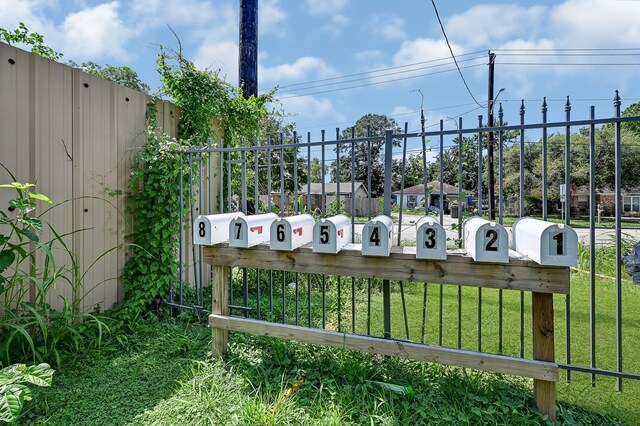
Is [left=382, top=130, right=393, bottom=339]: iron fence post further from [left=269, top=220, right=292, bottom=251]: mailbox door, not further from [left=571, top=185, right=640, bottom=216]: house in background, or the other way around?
[left=571, top=185, right=640, bottom=216]: house in background

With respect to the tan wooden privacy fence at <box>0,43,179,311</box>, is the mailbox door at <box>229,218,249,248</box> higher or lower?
lower

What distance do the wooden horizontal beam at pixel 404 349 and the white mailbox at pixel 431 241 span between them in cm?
54

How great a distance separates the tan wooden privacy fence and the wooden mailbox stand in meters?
1.25

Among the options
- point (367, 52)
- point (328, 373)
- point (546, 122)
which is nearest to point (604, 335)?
point (546, 122)

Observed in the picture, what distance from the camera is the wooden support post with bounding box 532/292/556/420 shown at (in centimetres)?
163

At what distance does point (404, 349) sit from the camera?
183 centimetres

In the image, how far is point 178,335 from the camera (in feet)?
8.50

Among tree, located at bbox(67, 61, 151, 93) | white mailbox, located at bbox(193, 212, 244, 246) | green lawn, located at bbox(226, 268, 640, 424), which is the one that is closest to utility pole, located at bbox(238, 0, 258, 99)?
green lawn, located at bbox(226, 268, 640, 424)

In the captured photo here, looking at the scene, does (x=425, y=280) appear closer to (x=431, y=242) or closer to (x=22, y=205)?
(x=431, y=242)

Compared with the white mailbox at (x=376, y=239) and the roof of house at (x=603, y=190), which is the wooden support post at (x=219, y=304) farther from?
the roof of house at (x=603, y=190)

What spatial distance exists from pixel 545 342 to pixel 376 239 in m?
1.01

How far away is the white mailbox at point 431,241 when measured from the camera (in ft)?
5.57

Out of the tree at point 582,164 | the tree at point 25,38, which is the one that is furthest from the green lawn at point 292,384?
the tree at point 582,164

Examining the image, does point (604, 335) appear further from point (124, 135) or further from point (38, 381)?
point (124, 135)
